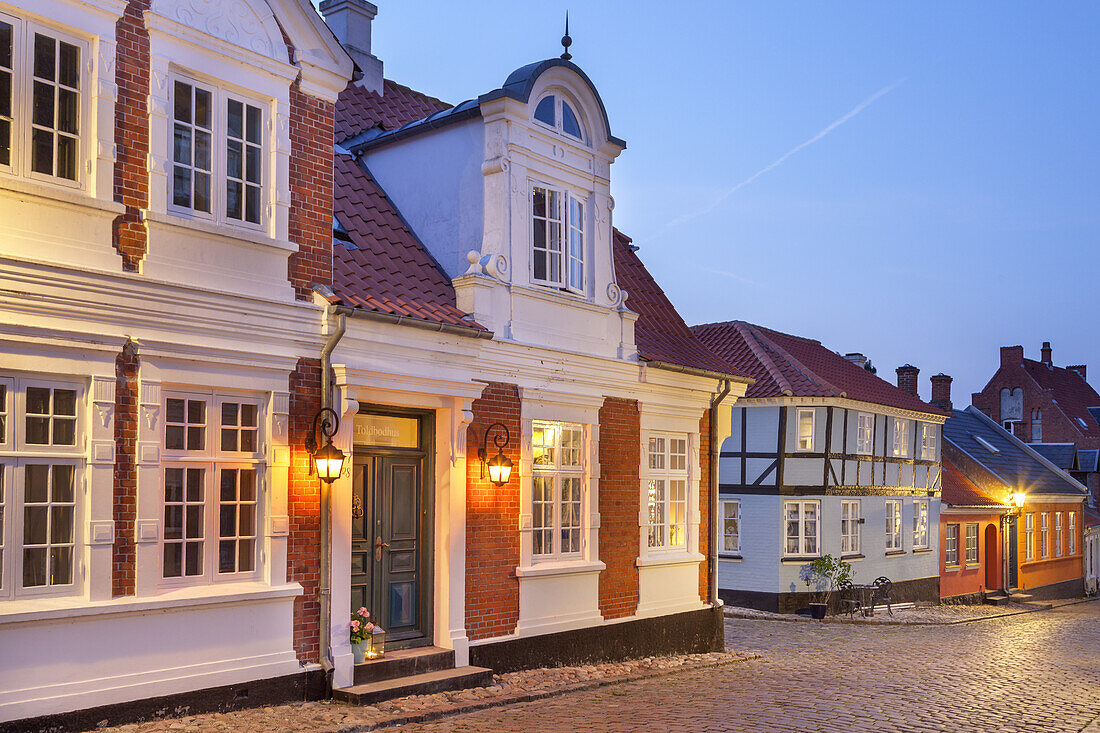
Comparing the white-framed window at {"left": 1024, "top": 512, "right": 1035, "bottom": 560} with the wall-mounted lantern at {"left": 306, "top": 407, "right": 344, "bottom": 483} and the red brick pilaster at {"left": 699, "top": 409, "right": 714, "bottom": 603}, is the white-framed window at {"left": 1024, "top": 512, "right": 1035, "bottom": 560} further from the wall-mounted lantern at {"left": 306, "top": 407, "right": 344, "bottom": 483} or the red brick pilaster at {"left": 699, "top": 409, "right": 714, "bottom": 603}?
the wall-mounted lantern at {"left": 306, "top": 407, "right": 344, "bottom": 483}

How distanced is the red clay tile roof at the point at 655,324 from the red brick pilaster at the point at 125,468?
285 inches

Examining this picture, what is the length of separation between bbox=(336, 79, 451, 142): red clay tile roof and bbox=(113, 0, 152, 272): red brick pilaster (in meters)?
4.94

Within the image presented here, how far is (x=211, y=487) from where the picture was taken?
9016mm

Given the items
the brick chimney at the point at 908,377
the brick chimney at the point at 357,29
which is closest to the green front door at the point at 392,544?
the brick chimney at the point at 357,29

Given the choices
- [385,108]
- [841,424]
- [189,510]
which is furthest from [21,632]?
[841,424]

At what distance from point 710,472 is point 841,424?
10.2 meters

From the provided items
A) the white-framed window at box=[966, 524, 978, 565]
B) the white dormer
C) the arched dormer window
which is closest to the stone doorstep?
the white dormer

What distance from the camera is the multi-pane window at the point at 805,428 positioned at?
2402 cm

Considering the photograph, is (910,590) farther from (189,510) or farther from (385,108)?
(189,510)

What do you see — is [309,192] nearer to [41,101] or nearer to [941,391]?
[41,101]

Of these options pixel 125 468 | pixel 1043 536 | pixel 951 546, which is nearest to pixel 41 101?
pixel 125 468

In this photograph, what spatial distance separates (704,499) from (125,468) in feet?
29.8

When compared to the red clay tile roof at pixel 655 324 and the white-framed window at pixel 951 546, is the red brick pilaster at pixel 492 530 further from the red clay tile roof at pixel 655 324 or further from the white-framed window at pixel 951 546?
the white-framed window at pixel 951 546

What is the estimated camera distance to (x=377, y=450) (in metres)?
10.9
